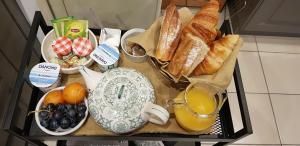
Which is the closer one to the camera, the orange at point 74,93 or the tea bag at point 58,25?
the orange at point 74,93

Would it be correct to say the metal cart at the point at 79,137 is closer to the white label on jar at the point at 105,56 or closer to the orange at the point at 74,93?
the orange at the point at 74,93

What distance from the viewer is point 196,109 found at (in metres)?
0.78

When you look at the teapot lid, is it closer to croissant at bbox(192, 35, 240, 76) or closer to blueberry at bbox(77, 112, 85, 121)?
blueberry at bbox(77, 112, 85, 121)

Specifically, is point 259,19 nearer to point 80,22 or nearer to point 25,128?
point 80,22

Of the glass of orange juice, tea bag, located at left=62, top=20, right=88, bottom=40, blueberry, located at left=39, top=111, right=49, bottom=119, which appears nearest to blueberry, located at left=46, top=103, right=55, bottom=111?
blueberry, located at left=39, top=111, right=49, bottom=119

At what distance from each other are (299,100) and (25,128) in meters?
1.56

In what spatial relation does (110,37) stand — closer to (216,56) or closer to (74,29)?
(74,29)

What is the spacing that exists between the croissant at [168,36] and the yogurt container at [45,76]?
1.02ft

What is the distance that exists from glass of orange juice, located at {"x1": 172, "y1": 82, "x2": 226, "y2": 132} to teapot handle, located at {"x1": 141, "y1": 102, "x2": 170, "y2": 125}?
0.08m

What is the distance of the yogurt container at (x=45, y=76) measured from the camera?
0.82 m

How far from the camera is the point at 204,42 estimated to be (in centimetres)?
81

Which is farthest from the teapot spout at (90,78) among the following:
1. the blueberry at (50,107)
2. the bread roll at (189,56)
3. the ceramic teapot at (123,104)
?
the bread roll at (189,56)

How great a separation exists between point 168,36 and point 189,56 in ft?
0.29

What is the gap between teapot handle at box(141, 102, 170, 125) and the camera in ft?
2.35
